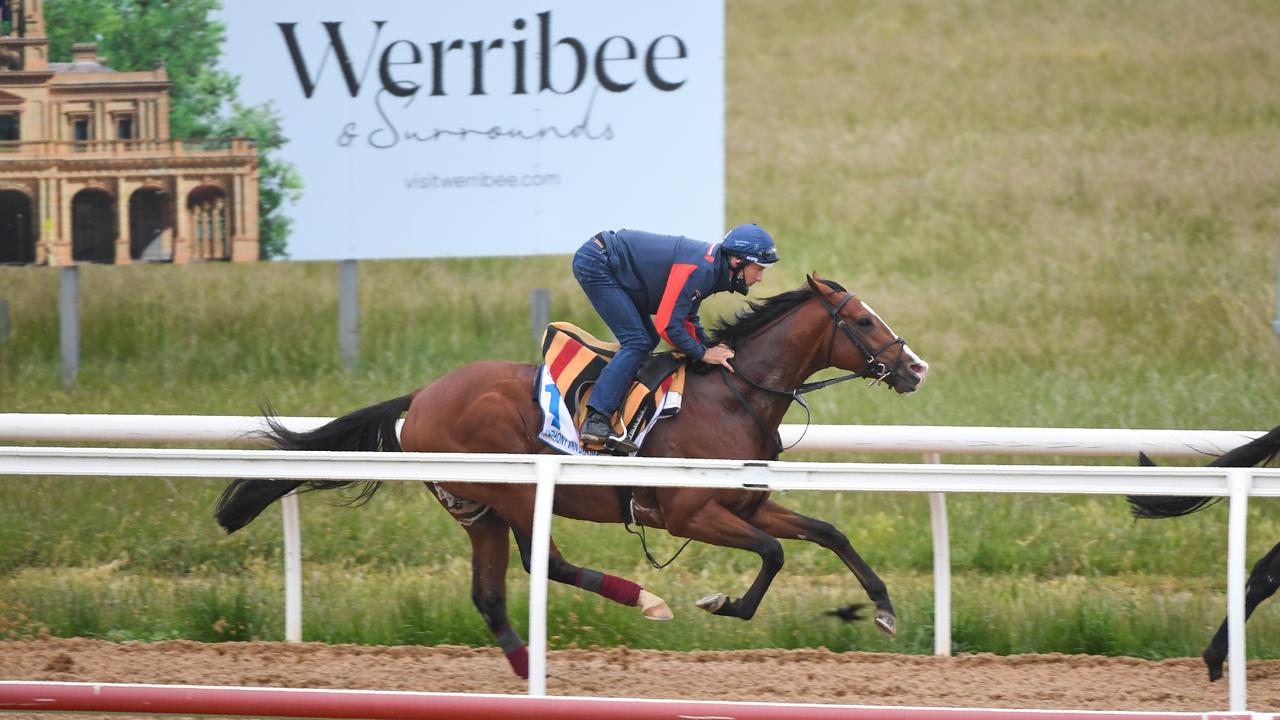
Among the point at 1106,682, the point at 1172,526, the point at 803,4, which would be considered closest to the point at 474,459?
the point at 1106,682

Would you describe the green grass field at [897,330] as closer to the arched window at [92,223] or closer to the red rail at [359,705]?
the arched window at [92,223]

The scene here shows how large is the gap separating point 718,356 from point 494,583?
1.18 metres

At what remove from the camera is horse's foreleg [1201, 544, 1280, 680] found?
5.32 metres

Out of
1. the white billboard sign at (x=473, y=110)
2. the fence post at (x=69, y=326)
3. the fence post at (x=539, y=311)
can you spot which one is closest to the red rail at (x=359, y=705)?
the white billboard sign at (x=473, y=110)

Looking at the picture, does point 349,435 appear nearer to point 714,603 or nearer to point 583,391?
point 583,391

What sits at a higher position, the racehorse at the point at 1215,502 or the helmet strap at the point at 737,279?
the helmet strap at the point at 737,279

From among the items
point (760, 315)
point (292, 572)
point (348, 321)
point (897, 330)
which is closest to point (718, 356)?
point (760, 315)

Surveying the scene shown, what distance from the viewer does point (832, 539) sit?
208 inches

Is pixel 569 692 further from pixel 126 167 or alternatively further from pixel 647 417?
pixel 126 167

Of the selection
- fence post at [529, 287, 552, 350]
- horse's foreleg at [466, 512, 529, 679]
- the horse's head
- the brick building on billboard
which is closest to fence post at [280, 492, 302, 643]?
horse's foreleg at [466, 512, 529, 679]

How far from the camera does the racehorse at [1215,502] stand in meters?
5.34

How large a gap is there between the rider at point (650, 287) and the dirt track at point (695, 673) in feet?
2.86

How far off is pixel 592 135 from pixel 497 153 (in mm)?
647

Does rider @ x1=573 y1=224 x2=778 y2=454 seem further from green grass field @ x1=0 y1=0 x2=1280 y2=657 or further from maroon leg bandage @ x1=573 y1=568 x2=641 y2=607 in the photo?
green grass field @ x1=0 y1=0 x2=1280 y2=657
